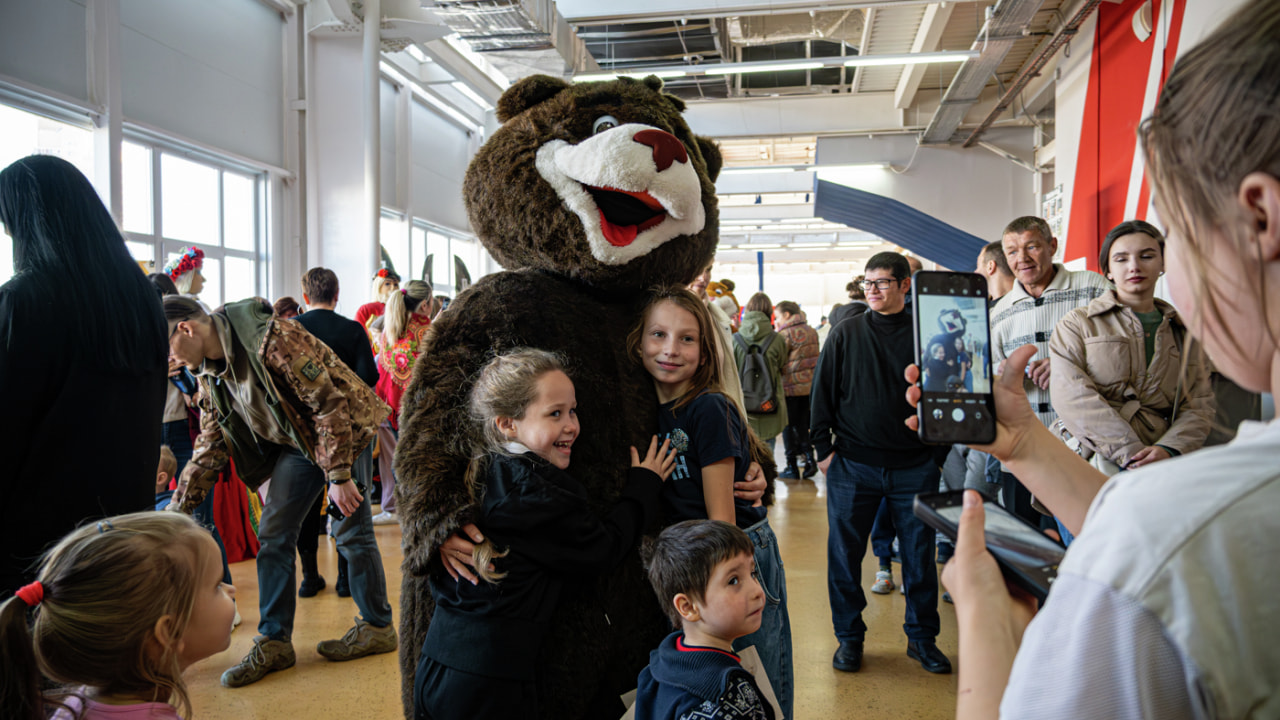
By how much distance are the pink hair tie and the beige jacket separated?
2726 millimetres

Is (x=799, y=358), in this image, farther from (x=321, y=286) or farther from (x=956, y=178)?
(x=956, y=178)

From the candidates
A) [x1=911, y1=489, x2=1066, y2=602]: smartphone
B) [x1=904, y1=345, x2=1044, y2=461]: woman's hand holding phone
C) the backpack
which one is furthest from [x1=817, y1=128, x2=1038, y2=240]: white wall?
[x1=911, y1=489, x2=1066, y2=602]: smartphone

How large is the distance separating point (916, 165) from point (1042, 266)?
766 cm

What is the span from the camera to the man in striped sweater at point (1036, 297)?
122 inches

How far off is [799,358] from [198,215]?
17.3 ft

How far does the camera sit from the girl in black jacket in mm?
1454

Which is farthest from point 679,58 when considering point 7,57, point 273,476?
point 273,476

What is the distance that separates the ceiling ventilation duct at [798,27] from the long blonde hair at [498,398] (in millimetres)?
7502

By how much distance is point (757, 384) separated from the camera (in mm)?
5371

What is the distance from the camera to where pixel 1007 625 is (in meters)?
0.65

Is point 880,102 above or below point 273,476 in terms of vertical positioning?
above

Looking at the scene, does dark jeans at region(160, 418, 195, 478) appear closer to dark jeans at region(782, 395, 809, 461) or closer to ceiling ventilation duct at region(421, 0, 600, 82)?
ceiling ventilation duct at region(421, 0, 600, 82)

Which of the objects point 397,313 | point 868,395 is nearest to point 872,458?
point 868,395

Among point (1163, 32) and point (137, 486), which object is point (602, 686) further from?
point (1163, 32)
